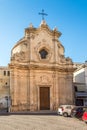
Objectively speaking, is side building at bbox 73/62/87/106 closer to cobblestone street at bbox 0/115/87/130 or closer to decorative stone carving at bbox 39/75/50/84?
decorative stone carving at bbox 39/75/50/84

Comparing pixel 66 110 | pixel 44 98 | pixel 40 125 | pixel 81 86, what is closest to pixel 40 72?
pixel 44 98

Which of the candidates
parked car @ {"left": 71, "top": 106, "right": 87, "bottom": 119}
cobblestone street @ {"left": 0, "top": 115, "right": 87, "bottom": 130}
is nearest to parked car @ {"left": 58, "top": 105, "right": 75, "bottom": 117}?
parked car @ {"left": 71, "top": 106, "right": 87, "bottom": 119}

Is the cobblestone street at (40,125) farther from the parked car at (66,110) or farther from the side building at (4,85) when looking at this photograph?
the side building at (4,85)

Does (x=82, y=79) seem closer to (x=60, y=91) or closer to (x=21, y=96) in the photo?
(x=60, y=91)

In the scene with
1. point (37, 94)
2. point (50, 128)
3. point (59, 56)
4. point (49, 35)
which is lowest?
point (50, 128)

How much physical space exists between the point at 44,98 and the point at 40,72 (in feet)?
12.1

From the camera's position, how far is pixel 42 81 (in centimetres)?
3616

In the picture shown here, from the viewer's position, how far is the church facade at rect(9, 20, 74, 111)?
35031 mm

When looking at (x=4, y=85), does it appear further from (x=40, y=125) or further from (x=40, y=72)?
(x=40, y=125)

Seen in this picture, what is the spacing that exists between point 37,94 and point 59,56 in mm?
6624

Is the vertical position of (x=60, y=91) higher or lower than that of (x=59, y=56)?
lower

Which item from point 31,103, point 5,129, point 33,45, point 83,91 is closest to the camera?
point 5,129

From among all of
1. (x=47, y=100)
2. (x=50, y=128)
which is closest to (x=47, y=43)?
(x=47, y=100)

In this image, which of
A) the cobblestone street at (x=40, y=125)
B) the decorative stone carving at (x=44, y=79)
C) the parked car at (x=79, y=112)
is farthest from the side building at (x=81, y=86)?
the cobblestone street at (x=40, y=125)
